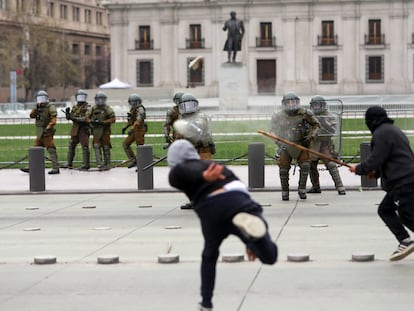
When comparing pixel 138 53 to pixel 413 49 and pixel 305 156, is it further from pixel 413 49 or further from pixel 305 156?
pixel 305 156

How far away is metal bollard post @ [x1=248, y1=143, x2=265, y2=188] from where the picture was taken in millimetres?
18078

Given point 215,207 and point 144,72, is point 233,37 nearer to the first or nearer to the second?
point 144,72

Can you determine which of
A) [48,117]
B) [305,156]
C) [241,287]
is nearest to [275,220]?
[305,156]

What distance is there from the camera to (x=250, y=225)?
694 cm

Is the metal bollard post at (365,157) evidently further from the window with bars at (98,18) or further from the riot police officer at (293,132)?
the window with bars at (98,18)

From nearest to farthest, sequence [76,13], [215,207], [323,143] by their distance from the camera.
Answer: [215,207] < [323,143] < [76,13]

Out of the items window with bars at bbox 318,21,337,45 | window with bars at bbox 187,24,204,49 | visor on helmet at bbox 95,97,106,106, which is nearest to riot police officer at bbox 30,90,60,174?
visor on helmet at bbox 95,97,106,106

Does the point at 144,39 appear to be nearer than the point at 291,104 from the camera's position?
No

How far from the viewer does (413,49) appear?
7869 centimetres

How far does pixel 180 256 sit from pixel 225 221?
3.54 m

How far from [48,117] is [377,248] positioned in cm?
1281

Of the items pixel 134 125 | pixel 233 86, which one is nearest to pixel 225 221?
pixel 134 125

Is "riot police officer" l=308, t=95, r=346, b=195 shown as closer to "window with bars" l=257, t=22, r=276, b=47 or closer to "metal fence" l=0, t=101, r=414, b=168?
"metal fence" l=0, t=101, r=414, b=168

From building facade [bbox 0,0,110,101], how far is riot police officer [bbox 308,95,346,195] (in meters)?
74.1
